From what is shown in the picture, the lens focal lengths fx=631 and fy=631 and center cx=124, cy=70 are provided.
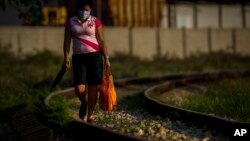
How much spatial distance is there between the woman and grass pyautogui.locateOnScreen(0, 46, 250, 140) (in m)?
0.62

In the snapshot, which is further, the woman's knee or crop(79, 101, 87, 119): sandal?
crop(79, 101, 87, 119): sandal

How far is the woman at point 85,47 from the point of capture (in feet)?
29.4

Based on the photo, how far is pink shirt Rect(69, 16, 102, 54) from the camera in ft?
29.3

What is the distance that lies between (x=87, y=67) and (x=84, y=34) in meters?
0.49

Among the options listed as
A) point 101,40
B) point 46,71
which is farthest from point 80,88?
point 46,71

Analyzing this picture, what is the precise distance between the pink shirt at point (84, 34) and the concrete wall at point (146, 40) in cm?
1693

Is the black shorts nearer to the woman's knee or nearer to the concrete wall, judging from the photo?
the woman's knee

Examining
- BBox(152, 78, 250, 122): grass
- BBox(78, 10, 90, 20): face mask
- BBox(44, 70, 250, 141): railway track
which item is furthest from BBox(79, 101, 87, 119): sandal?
BBox(152, 78, 250, 122): grass

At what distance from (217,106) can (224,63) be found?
766 inches

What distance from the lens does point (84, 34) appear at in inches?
352

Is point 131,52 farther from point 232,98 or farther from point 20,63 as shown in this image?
point 232,98

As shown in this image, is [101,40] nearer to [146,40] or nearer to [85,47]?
[85,47]

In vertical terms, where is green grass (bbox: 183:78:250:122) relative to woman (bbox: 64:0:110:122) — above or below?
below

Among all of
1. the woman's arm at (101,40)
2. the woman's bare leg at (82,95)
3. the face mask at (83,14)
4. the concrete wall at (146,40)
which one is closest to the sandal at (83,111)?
the woman's bare leg at (82,95)
